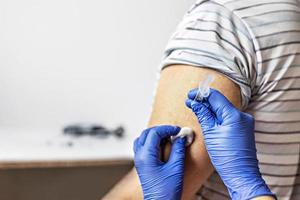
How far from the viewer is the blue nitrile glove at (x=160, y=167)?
0.82 m

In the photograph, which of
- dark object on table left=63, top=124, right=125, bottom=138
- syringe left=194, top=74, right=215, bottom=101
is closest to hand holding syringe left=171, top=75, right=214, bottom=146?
syringe left=194, top=74, right=215, bottom=101

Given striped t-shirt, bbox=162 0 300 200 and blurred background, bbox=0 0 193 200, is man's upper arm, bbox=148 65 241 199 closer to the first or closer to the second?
striped t-shirt, bbox=162 0 300 200

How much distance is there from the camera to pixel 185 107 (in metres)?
0.84

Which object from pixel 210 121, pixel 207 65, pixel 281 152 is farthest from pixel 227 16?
pixel 281 152

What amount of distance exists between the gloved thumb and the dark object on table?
1.27 m

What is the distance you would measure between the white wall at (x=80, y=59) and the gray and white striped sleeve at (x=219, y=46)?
1.20 metres

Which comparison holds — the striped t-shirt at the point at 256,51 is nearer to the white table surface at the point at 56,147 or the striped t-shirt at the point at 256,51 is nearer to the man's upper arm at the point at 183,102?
the man's upper arm at the point at 183,102

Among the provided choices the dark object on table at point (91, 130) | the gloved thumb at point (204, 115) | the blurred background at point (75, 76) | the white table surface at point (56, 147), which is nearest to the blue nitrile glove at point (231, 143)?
the gloved thumb at point (204, 115)

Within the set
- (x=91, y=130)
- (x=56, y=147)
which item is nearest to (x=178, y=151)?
(x=56, y=147)

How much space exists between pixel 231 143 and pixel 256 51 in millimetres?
188

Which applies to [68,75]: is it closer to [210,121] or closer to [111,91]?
[111,91]

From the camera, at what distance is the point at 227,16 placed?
2.73 feet

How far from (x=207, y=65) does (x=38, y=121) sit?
4.69ft

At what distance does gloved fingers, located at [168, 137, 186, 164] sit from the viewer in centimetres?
82
